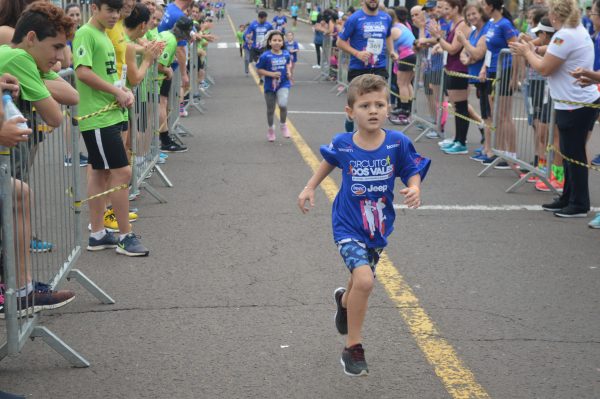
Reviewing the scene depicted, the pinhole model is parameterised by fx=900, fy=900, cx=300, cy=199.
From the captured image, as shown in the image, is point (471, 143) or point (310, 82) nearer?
point (471, 143)

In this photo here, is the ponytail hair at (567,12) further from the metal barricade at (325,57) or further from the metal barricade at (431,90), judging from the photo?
the metal barricade at (325,57)

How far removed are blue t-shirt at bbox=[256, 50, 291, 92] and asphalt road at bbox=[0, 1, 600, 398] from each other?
11.4 feet

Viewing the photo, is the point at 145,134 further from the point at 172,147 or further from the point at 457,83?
the point at 457,83

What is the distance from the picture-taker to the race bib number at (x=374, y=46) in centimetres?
1208

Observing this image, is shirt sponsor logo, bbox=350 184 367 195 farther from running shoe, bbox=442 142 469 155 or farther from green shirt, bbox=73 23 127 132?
running shoe, bbox=442 142 469 155

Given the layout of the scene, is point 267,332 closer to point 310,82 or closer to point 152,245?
point 152,245

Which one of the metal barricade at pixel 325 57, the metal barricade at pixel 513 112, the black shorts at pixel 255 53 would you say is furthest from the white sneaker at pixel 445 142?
the metal barricade at pixel 325 57

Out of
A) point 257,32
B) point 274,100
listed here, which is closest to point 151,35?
point 274,100

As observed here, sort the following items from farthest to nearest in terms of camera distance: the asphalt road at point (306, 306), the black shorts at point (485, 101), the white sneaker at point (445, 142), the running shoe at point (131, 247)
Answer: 1. the white sneaker at point (445, 142)
2. the black shorts at point (485, 101)
3. the running shoe at point (131, 247)
4. the asphalt road at point (306, 306)

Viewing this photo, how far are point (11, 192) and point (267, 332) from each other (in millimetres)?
1774

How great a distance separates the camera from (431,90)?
45.7ft

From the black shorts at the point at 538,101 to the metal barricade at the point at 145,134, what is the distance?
4157 millimetres

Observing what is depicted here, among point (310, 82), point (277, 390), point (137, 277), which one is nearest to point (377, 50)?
point (137, 277)

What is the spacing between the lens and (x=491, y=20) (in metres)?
11.7
